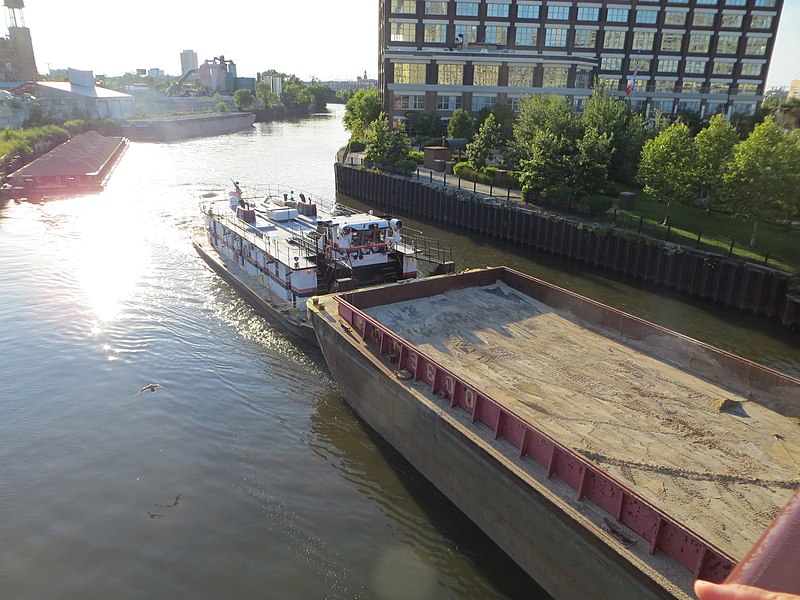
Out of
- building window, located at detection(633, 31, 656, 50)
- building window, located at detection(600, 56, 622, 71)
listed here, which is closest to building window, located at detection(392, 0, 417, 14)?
building window, located at detection(600, 56, 622, 71)

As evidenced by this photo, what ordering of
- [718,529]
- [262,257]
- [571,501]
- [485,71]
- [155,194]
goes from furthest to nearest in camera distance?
[485,71] → [155,194] → [262,257] → [571,501] → [718,529]

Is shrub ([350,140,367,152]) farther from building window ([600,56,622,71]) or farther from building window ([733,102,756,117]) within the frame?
building window ([733,102,756,117])

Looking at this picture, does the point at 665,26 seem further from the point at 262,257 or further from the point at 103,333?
the point at 103,333

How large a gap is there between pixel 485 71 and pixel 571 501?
72753 millimetres

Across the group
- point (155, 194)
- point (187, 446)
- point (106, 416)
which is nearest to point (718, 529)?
point (187, 446)

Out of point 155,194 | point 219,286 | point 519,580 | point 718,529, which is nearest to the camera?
point 718,529

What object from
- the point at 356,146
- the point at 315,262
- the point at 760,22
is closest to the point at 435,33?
the point at 356,146

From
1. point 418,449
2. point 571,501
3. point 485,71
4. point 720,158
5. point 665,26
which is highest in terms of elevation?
point 665,26

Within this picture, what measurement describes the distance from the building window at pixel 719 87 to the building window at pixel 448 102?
38.6 m

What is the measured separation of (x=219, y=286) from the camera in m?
28.8

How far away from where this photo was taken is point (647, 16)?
78.3 metres

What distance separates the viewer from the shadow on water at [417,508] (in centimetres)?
1219

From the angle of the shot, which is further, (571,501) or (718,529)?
(571,501)

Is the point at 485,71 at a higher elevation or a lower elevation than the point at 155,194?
higher
